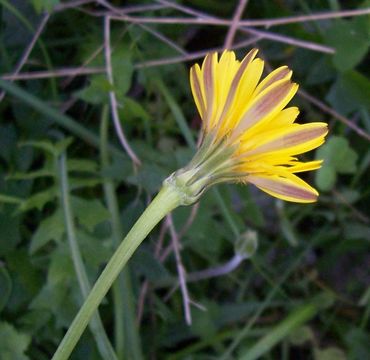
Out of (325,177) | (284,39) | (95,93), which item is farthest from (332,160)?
(95,93)

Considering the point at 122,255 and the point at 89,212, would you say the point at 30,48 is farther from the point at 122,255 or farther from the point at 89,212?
the point at 122,255

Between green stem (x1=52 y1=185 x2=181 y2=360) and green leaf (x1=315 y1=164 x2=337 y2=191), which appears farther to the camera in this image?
green leaf (x1=315 y1=164 x2=337 y2=191)

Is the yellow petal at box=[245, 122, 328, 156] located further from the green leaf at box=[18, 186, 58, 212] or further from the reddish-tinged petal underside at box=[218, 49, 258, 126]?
the green leaf at box=[18, 186, 58, 212]

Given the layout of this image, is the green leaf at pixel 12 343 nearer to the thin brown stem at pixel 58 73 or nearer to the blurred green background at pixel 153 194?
the blurred green background at pixel 153 194

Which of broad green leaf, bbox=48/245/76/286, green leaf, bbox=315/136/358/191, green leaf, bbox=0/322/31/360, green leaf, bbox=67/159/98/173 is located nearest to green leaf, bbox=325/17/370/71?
green leaf, bbox=315/136/358/191

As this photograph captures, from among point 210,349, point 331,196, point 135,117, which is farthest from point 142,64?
point 210,349

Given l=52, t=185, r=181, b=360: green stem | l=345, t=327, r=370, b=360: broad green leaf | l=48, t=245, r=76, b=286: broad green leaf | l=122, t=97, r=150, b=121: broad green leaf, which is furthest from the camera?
l=345, t=327, r=370, b=360: broad green leaf
